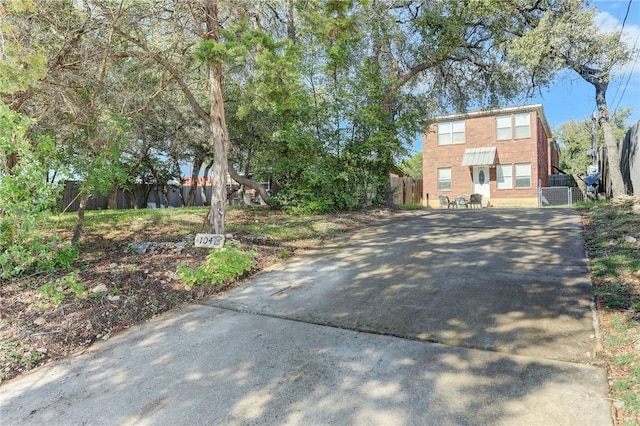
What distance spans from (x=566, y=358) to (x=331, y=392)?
69.0 inches

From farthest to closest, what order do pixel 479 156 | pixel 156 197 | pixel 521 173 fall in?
pixel 156 197, pixel 479 156, pixel 521 173

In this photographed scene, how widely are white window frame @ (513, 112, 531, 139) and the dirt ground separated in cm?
1691

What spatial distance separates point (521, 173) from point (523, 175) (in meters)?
0.14

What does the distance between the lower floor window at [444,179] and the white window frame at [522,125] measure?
12.3ft

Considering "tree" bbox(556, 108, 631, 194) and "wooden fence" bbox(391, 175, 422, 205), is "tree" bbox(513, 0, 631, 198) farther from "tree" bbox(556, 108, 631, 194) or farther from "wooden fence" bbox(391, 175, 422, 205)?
"tree" bbox(556, 108, 631, 194)

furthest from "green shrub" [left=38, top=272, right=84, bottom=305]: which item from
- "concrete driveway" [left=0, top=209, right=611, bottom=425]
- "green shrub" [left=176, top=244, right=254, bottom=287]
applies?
"green shrub" [left=176, top=244, right=254, bottom=287]

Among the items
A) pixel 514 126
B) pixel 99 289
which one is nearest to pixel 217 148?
pixel 99 289

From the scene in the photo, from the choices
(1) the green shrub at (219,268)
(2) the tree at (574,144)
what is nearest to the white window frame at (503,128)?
(2) the tree at (574,144)

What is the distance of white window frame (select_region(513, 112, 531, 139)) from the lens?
Answer: 62.4 feet

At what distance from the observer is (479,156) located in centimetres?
1969

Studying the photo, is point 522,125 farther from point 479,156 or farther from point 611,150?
point 611,150

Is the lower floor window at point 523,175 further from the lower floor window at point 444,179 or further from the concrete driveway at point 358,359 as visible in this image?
the concrete driveway at point 358,359

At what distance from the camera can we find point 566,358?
9.00 ft

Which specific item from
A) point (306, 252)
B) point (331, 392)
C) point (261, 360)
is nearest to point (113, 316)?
point (261, 360)
